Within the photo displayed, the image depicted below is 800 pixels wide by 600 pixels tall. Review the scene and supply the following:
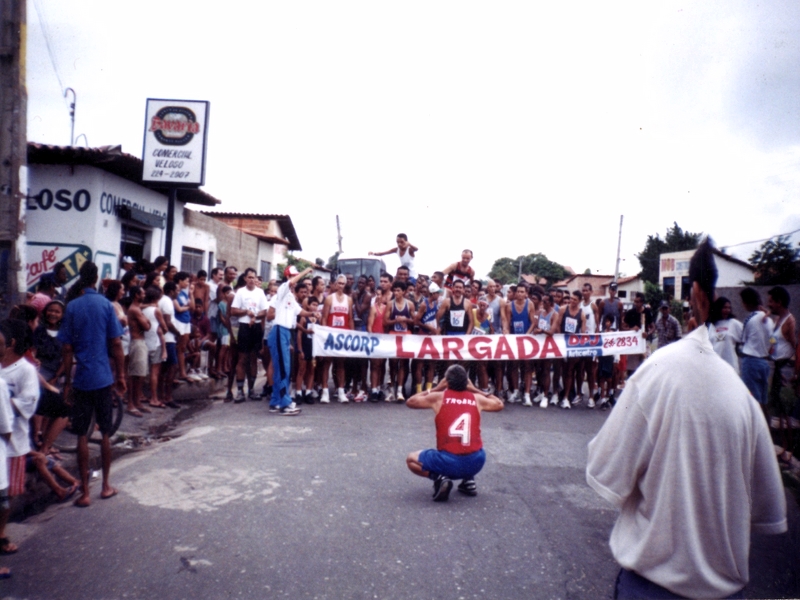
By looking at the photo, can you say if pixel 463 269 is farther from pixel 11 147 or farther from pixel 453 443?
pixel 11 147

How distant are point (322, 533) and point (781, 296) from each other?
6514 mm

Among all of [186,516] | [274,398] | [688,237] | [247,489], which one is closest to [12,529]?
[186,516]

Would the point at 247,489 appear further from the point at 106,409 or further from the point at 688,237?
the point at 688,237

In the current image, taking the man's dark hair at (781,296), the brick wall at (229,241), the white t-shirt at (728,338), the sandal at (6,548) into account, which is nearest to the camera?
the sandal at (6,548)

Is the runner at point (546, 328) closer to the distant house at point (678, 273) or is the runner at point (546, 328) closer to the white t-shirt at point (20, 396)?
the white t-shirt at point (20, 396)

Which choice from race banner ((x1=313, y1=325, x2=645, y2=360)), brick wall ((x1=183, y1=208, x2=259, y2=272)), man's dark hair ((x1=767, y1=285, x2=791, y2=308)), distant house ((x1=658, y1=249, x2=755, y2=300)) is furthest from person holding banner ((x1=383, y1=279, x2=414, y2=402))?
distant house ((x1=658, y1=249, x2=755, y2=300))

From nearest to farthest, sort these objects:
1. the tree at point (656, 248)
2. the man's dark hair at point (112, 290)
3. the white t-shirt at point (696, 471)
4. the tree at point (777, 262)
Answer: the white t-shirt at point (696, 471) < the man's dark hair at point (112, 290) < the tree at point (777, 262) < the tree at point (656, 248)

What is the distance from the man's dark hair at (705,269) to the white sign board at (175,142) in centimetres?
1241

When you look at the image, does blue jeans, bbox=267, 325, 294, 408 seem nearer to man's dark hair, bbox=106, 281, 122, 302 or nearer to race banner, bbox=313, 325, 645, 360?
race banner, bbox=313, 325, 645, 360

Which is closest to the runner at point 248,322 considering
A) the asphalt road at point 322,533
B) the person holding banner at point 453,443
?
the asphalt road at point 322,533

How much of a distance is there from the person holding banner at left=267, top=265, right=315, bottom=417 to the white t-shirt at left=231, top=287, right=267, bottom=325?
0.66 meters

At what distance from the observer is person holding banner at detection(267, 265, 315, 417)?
9094 millimetres

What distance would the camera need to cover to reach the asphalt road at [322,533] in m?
3.95

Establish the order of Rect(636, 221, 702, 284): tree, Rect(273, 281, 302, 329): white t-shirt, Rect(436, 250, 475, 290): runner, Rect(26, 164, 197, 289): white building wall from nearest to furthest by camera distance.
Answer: Rect(273, 281, 302, 329): white t-shirt, Rect(26, 164, 197, 289): white building wall, Rect(436, 250, 475, 290): runner, Rect(636, 221, 702, 284): tree
